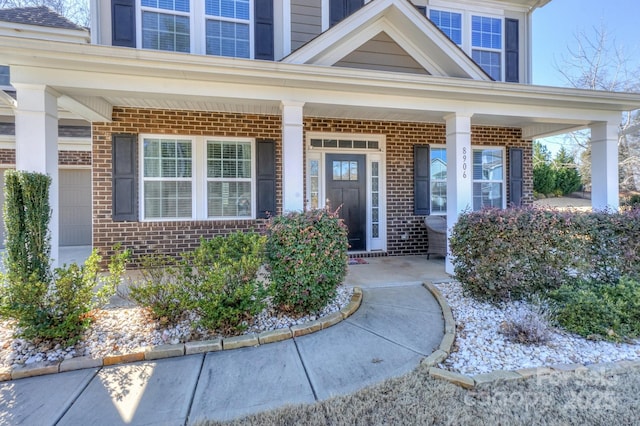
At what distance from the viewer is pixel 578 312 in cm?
338

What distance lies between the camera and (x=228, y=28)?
5.91 metres

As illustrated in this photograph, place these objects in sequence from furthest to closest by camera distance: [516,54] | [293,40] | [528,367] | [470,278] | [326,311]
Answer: [516,54], [293,40], [470,278], [326,311], [528,367]

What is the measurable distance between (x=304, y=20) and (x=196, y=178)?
3558 mm

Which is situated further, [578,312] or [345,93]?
[345,93]

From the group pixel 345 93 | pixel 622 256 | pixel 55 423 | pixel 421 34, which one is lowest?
pixel 55 423

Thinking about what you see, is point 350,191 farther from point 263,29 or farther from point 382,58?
point 263,29

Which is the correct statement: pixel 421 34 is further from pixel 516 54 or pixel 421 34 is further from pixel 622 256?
pixel 622 256

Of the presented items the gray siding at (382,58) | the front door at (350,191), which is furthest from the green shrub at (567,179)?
the gray siding at (382,58)

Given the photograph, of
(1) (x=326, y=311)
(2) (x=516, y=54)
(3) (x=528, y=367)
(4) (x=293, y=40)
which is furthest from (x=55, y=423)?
(2) (x=516, y=54)

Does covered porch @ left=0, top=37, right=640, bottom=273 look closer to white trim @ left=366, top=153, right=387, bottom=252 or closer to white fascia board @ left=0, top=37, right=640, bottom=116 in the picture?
white fascia board @ left=0, top=37, right=640, bottom=116

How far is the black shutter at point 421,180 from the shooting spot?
7.20 meters

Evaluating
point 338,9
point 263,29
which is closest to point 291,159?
→ point 263,29

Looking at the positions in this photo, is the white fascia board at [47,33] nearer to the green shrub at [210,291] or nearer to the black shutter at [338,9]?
the black shutter at [338,9]

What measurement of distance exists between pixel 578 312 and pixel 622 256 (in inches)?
52.4
